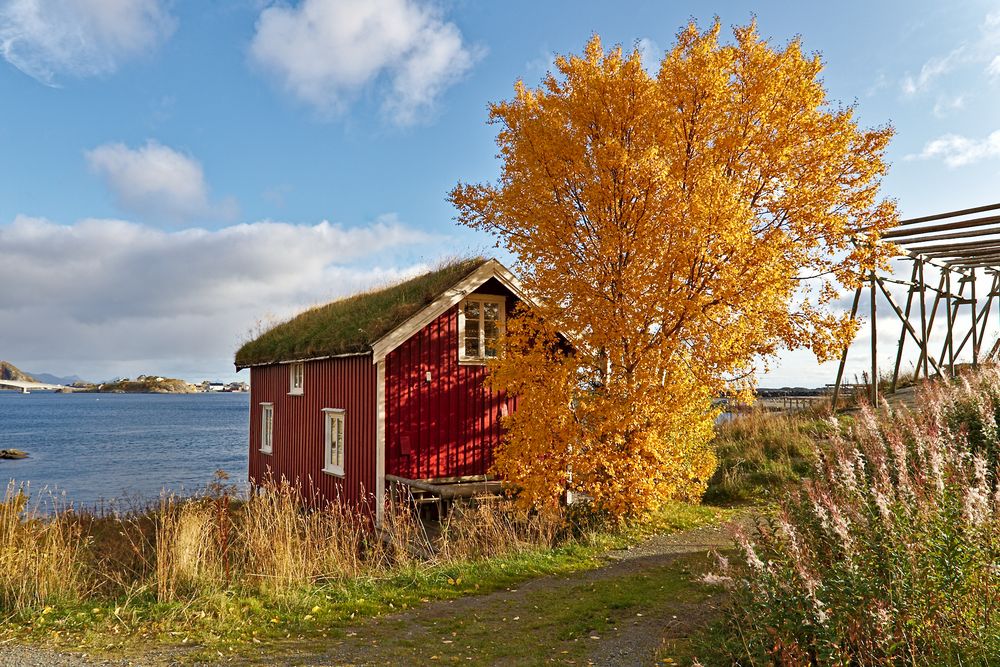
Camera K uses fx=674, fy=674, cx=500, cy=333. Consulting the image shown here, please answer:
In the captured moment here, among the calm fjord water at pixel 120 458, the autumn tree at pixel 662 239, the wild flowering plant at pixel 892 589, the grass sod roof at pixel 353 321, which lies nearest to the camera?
the wild flowering plant at pixel 892 589

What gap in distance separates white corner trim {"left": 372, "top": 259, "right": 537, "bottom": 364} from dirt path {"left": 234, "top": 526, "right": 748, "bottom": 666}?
665cm

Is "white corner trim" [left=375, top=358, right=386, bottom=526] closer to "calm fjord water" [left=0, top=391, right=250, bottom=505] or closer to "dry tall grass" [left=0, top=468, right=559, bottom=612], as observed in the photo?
"dry tall grass" [left=0, top=468, right=559, bottom=612]

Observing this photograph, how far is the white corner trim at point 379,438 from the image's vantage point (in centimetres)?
1502

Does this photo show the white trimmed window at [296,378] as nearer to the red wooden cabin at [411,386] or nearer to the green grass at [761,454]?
the red wooden cabin at [411,386]

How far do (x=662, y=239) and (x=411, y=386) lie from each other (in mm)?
6836

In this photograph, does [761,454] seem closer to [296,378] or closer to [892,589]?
[296,378]

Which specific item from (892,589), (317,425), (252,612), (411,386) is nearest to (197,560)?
(252,612)

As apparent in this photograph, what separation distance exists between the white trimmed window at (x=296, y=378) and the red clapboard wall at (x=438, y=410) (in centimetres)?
494

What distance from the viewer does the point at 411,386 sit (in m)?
15.6

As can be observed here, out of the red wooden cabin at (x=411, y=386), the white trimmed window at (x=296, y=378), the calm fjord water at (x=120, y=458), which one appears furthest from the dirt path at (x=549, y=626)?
the calm fjord water at (x=120, y=458)

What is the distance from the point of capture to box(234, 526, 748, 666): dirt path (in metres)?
7.26

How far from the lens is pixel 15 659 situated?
7340mm

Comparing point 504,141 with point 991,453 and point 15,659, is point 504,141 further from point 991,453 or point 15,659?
point 15,659

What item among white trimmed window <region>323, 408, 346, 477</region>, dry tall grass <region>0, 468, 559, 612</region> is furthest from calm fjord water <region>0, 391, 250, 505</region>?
dry tall grass <region>0, 468, 559, 612</region>
